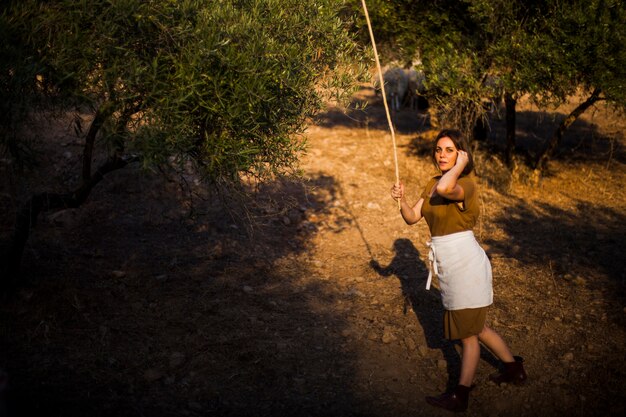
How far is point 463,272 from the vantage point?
4816 millimetres

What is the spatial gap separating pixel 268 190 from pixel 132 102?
6186 mm

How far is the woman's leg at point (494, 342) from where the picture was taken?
197 inches

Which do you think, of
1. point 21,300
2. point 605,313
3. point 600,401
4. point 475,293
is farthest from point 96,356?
point 605,313

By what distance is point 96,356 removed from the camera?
5.62 m

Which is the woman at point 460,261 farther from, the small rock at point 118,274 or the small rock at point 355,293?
the small rock at point 118,274

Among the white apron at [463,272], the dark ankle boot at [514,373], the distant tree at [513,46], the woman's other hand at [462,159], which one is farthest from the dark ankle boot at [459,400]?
the distant tree at [513,46]

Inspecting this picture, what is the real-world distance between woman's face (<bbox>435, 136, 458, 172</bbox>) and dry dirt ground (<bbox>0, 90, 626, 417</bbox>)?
216 cm

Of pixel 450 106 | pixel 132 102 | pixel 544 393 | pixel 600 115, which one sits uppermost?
pixel 132 102

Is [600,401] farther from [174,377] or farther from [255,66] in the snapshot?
[255,66]

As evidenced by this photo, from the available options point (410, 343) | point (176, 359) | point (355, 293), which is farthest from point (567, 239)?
point (176, 359)

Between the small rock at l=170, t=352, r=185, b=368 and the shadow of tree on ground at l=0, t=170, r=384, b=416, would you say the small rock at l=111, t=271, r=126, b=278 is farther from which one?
the small rock at l=170, t=352, r=185, b=368

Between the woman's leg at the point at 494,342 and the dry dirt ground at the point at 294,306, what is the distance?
41 centimetres

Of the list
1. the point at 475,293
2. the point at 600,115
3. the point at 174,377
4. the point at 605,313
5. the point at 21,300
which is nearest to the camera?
the point at 475,293

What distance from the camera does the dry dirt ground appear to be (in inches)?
207
